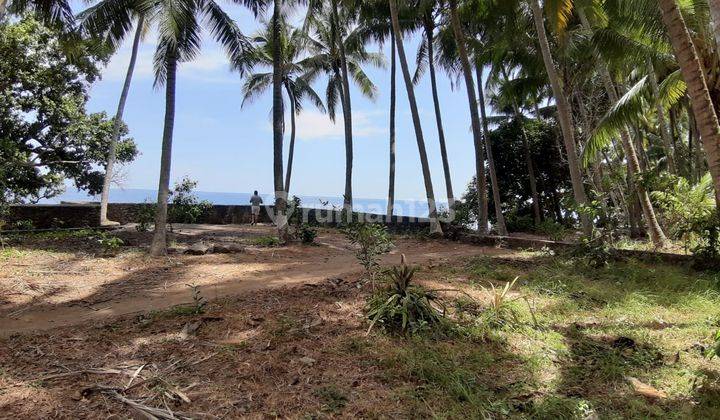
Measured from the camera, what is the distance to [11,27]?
14750mm

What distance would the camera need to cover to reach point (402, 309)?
475 centimetres

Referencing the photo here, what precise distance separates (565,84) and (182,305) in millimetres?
12666

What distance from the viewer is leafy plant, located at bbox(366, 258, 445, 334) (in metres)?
4.66

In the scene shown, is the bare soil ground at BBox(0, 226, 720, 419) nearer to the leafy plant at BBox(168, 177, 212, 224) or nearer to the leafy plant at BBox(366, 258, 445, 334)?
the leafy plant at BBox(366, 258, 445, 334)

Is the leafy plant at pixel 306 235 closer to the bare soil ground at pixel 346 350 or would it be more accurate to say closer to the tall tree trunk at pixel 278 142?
the tall tree trunk at pixel 278 142

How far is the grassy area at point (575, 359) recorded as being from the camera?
3259 mm

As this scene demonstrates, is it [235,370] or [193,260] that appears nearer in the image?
[235,370]

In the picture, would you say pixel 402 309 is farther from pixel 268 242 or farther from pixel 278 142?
pixel 278 142

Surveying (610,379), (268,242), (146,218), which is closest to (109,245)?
(146,218)

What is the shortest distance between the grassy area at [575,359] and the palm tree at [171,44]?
7.96 m

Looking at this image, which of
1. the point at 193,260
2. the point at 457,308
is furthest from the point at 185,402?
the point at 193,260

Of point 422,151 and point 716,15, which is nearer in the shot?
point 716,15

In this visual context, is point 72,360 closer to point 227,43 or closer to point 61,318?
point 61,318

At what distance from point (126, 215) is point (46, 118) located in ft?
15.5
